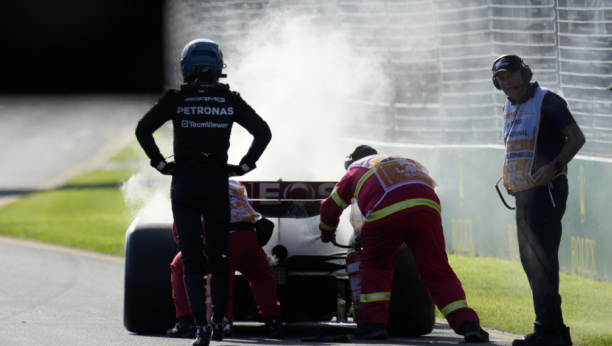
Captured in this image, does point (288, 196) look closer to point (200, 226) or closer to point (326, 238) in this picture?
point (326, 238)

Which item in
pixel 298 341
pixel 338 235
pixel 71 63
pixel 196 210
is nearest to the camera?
pixel 196 210

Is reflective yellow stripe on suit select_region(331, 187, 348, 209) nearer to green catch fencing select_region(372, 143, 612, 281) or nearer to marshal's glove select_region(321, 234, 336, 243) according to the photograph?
marshal's glove select_region(321, 234, 336, 243)

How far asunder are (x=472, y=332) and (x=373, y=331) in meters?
0.58

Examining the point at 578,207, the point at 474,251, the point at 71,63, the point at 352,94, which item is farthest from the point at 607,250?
the point at 71,63

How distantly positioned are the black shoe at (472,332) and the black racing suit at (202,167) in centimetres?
139

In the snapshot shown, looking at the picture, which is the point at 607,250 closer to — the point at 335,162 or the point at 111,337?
the point at 335,162

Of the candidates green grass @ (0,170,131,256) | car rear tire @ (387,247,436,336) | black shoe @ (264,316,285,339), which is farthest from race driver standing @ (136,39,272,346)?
green grass @ (0,170,131,256)

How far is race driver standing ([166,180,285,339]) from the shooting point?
5.23m

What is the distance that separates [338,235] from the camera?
19.7 ft

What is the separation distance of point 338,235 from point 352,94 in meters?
7.24

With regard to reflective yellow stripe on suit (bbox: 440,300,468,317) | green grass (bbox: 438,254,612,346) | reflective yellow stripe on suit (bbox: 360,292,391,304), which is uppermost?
reflective yellow stripe on suit (bbox: 360,292,391,304)

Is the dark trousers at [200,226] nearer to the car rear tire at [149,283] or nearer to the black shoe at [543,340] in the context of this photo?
the car rear tire at [149,283]

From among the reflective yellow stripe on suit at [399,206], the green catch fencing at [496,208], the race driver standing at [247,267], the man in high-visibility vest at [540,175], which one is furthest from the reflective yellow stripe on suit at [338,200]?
the green catch fencing at [496,208]

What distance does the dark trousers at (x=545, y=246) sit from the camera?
4.78 metres
